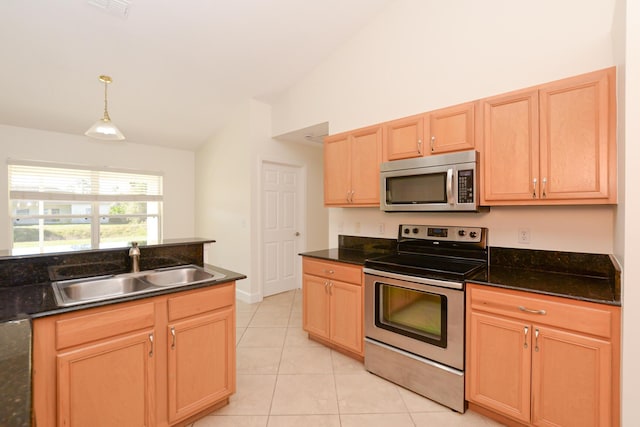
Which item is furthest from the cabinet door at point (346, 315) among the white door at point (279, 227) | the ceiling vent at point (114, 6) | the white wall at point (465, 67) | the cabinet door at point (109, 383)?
the ceiling vent at point (114, 6)

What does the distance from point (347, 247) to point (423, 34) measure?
2.23 metres

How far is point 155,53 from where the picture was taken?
10.0 feet

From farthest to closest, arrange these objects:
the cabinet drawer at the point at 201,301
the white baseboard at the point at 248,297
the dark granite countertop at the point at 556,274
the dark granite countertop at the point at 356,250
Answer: the white baseboard at the point at 248,297 < the dark granite countertop at the point at 356,250 < the cabinet drawer at the point at 201,301 < the dark granite countertop at the point at 556,274

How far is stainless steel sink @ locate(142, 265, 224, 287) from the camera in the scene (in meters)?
2.03

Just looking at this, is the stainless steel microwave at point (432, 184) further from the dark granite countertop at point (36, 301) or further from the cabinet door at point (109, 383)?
the cabinet door at point (109, 383)

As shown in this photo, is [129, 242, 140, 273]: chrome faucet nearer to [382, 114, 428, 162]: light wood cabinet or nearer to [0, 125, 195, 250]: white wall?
[382, 114, 428, 162]: light wood cabinet

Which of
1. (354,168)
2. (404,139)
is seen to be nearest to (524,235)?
(404,139)

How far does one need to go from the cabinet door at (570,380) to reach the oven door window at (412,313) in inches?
20.7

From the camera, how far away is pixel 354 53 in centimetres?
325

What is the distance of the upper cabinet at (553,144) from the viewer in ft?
5.52

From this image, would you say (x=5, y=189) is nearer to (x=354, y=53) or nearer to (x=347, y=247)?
(x=347, y=247)

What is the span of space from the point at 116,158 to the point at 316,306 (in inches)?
163

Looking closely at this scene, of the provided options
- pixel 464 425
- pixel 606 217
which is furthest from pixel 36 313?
pixel 606 217

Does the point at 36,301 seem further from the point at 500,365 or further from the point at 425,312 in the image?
the point at 500,365
